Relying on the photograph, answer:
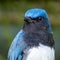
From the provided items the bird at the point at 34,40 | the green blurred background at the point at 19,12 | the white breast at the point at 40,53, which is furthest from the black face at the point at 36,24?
the green blurred background at the point at 19,12

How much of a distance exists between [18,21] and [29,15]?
2786 mm

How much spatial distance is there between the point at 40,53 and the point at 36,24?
0.20m

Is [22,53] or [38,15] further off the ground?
[38,15]

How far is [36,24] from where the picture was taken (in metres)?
3.59

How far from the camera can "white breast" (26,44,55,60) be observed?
3527 millimetres

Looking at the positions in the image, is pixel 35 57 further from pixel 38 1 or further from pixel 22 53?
pixel 38 1

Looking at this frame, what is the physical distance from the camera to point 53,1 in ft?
21.3

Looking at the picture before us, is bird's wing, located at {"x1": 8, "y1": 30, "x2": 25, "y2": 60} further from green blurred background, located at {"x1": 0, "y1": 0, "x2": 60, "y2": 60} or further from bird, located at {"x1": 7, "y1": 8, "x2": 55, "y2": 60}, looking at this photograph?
green blurred background, located at {"x1": 0, "y1": 0, "x2": 60, "y2": 60}

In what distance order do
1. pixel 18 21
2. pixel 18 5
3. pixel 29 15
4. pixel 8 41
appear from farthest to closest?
pixel 18 5
pixel 18 21
pixel 8 41
pixel 29 15

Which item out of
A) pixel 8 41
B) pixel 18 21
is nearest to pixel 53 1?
pixel 18 21

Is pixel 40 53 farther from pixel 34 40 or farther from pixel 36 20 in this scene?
pixel 36 20

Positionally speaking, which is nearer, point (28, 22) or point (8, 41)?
point (28, 22)

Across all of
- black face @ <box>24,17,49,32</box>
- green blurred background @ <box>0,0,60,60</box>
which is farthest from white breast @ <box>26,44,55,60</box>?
green blurred background @ <box>0,0,60,60</box>

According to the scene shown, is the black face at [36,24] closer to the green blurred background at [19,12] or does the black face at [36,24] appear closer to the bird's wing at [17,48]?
the bird's wing at [17,48]
